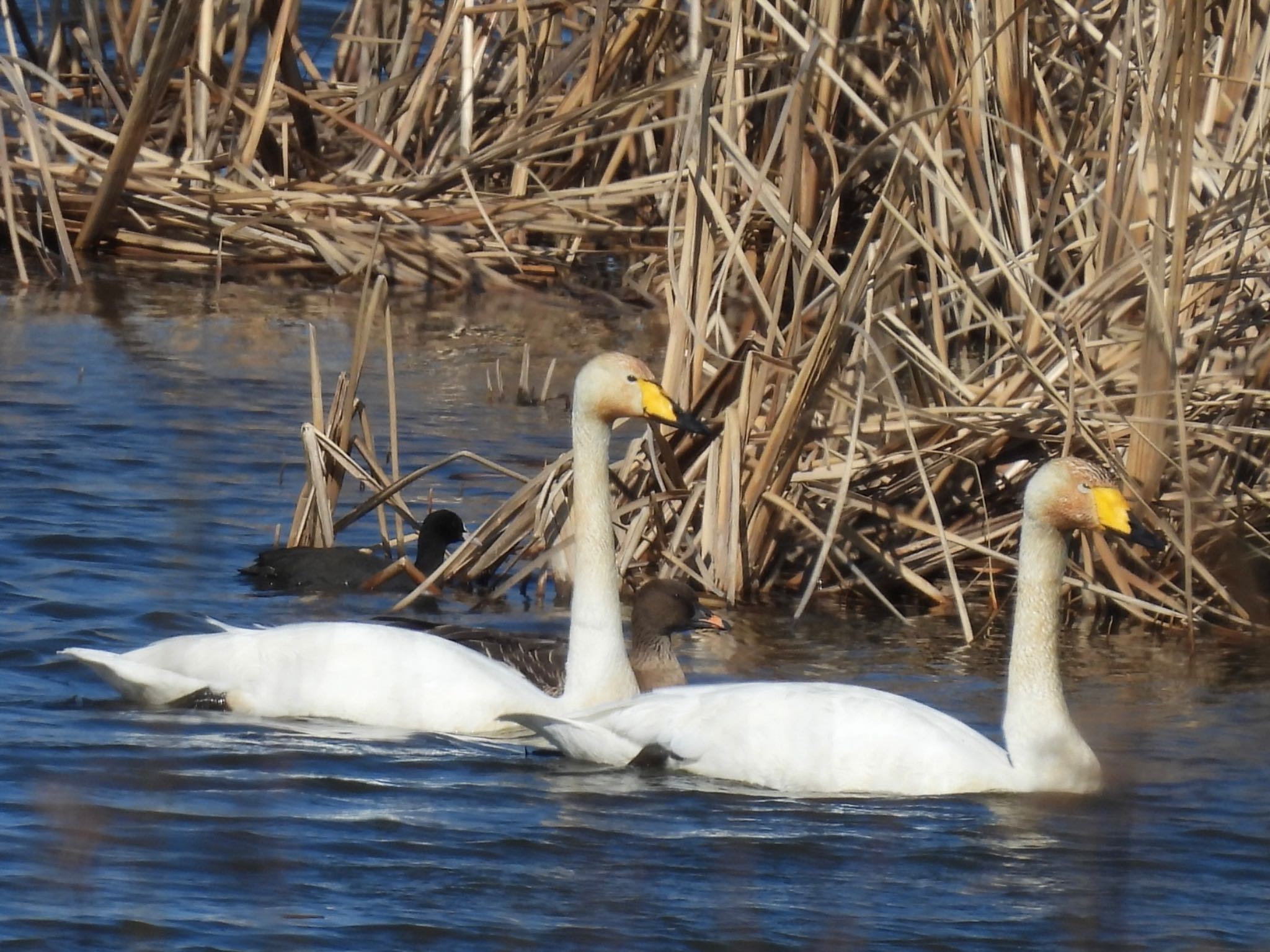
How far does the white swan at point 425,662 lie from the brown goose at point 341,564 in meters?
1.19

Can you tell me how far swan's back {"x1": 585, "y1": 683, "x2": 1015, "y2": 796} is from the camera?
220 inches

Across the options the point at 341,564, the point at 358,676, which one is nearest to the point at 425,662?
the point at 358,676

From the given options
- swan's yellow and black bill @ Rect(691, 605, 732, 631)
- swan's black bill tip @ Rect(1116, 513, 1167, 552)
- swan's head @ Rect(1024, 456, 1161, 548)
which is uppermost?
swan's head @ Rect(1024, 456, 1161, 548)

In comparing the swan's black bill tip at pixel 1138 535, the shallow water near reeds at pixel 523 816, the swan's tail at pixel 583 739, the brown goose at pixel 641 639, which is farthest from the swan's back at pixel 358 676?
the swan's black bill tip at pixel 1138 535

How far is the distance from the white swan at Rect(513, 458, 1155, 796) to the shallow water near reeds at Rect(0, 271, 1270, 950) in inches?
3.1

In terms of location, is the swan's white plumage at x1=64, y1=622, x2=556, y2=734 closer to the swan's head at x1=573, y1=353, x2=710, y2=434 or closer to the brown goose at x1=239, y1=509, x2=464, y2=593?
the swan's head at x1=573, y1=353, x2=710, y2=434

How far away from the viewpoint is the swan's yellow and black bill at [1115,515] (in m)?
5.74

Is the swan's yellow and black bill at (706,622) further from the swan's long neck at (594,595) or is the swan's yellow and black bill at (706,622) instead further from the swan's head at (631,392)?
the swan's head at (631,392)

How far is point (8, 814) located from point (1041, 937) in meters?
2.15

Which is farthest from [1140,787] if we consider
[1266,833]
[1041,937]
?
[1041,937]

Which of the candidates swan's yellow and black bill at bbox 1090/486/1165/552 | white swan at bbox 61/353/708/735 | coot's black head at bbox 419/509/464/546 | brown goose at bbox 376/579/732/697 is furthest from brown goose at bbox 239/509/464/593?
swan's yellow and black bill at bbox 1090/486/1165/552

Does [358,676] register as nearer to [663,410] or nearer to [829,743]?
[663,410]

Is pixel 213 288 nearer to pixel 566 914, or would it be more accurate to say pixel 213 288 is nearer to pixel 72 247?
pixel 72 247

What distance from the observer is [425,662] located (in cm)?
618
